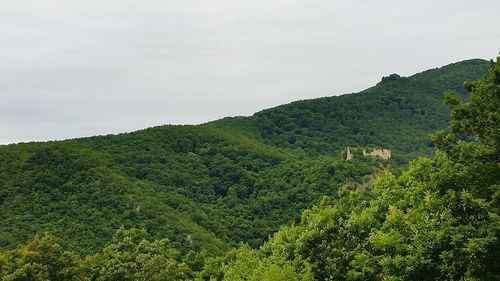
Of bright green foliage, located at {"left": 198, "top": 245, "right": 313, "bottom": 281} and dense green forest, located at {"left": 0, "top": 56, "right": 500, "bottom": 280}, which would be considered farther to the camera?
bright green foliage, located at {"left": 198, "top": 245, "right": 313, "bottom": 281}

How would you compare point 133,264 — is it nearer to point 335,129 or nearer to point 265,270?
point 265,270

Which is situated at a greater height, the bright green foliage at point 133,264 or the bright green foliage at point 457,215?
the bright green foliage at point 457,215

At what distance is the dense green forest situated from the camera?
67.5 feet

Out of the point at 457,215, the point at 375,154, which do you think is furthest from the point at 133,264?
the point at 375,154

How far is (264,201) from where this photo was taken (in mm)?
114125

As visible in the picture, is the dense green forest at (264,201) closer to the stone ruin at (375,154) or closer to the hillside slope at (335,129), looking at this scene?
the hillside slope at (335,129)

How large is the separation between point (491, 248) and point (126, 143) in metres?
123

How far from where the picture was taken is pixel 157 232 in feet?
277

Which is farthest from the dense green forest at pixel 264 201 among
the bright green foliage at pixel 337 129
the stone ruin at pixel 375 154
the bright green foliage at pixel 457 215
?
the stone ruin at pixel 375 154

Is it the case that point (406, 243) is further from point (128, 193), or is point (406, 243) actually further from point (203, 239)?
point (128, 193)

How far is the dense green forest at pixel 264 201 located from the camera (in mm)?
20578

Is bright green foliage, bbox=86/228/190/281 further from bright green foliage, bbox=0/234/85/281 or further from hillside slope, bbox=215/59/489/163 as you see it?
hillside slope, bbox=215/59/489/163

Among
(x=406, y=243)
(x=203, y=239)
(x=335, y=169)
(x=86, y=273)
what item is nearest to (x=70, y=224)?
(x=203, y=239)


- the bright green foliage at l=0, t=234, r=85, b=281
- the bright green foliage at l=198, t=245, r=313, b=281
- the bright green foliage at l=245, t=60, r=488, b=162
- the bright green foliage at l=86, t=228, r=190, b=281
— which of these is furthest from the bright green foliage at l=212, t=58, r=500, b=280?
the bright green foliage at l=245, t=60, r=488, b=162
